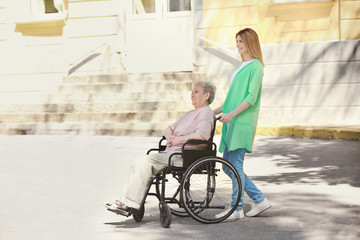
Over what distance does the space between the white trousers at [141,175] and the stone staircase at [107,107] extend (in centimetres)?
727

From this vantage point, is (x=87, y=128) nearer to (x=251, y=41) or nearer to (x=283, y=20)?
(x=283, y=20)

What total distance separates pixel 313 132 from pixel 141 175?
24.6 feet

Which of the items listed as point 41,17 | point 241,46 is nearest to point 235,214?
point 241,46

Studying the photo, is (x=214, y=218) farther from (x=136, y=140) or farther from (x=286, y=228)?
(x=136, y=140)

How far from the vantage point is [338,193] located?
6.60 metres

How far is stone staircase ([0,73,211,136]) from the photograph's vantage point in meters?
13.2

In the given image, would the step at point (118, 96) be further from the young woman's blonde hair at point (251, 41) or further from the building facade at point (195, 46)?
the young woman's blonde hair at point (251, 41)

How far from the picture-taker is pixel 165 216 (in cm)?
518

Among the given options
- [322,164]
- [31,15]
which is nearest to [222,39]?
[31,15]

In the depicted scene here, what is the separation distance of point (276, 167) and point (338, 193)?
2.10 meters

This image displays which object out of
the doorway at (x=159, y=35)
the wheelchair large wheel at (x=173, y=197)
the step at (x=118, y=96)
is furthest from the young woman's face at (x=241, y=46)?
the doorway at (x=159, y=35)

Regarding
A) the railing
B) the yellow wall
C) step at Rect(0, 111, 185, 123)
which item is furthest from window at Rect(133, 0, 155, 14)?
step at Rect(0, 111, 185, 123)

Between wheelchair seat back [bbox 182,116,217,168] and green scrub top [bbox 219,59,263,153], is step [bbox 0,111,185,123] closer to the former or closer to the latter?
green scrub top [bbox 219,59,263,153]

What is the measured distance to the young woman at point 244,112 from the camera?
5.45 m
